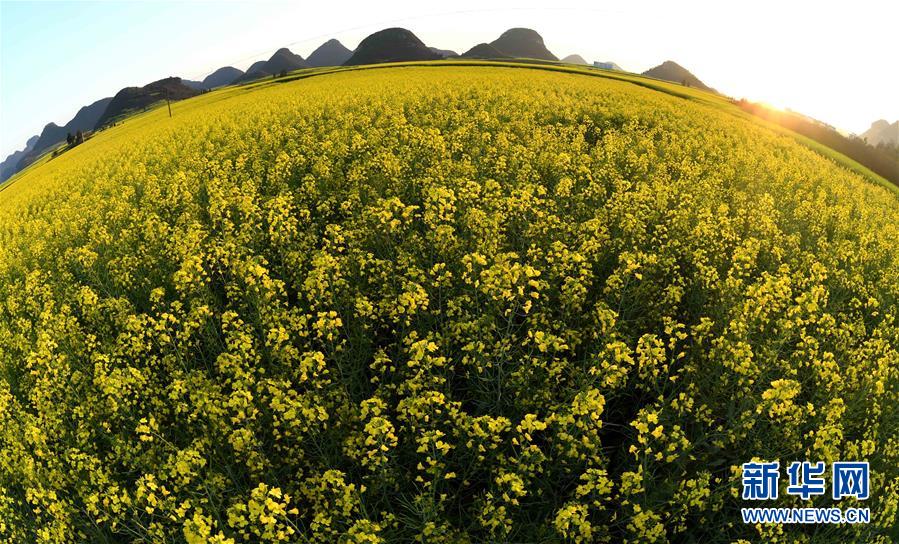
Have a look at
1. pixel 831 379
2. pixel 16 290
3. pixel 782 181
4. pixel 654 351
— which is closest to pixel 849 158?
pixel 782 181

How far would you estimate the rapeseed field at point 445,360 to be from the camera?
737 cm

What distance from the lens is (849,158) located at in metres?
48.6

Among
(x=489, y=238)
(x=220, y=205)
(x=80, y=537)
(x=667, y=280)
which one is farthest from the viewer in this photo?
(x=220, y=205)

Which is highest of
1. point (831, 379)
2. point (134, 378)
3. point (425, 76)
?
point (425, 76)

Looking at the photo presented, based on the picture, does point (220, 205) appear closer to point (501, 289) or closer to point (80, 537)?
point (80, 537)

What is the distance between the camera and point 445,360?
8570mm

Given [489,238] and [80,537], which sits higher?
[489,238]

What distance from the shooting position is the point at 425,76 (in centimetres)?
5706

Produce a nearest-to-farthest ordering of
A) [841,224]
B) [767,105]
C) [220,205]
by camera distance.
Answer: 1. [220,205]
2. [841,224]
3. [767,105]

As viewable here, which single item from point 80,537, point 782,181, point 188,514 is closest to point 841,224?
point 782,181

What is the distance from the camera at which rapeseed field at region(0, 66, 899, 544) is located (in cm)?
737

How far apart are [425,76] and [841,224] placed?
159 ft

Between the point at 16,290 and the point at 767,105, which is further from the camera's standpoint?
the point at 767,105

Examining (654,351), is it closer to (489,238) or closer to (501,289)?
(501,289)
